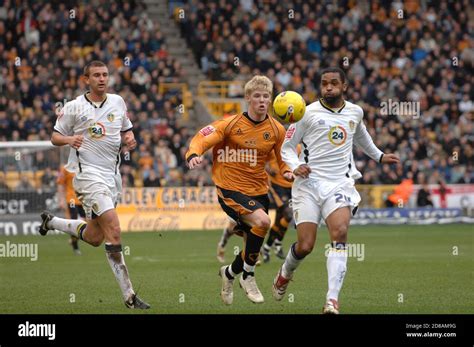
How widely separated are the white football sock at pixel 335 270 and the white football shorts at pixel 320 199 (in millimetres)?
474

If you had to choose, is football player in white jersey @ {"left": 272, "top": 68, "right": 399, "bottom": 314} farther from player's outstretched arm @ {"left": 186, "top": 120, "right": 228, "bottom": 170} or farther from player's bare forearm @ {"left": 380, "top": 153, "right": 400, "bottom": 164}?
player's outstretched arm @ {"left": 186, "top": 120, "right": 228, "bottom": 170}

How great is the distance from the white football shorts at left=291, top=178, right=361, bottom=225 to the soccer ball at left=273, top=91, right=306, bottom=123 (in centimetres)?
68

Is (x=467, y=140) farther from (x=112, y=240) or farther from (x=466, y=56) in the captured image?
(x=112, y=240)

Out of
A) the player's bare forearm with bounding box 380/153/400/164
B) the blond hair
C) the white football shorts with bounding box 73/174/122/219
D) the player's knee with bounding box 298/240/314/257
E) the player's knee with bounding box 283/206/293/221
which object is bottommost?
the player's knee with bounding box 283/206/293/221

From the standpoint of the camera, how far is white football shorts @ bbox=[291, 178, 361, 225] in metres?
10.8

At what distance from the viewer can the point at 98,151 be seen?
11906mm

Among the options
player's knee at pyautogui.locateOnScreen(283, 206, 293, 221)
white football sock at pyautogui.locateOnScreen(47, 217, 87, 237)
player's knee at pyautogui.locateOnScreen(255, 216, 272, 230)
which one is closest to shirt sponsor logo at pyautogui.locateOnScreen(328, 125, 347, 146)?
player's knee at pyautogui.locateOnScreen(255, 216, 272, 230)

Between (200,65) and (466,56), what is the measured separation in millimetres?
9273

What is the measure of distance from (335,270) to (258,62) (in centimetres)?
2378

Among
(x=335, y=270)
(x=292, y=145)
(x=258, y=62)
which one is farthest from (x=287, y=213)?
(x=258, y=62)

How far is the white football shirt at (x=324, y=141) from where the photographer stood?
35.8ft
